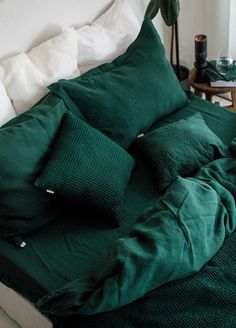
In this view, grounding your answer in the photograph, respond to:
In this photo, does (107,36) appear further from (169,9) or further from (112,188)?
(112,188)

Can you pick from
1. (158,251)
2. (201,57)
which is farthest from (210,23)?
(158,251)

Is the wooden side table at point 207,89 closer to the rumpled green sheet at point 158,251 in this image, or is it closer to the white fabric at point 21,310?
the rumpled green sheet at point 158,251

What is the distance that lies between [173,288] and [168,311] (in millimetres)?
67

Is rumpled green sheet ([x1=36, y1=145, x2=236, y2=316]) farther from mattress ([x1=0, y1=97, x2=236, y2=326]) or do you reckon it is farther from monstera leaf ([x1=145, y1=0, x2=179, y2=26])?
monstera leaf ([x1=145, y1=0, x2=179, y2=26])

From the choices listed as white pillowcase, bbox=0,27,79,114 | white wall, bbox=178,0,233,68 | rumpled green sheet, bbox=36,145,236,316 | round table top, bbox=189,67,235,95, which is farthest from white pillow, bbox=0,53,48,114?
white wall, bbox=178,0,233,68

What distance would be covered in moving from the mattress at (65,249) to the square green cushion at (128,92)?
0.84 feet

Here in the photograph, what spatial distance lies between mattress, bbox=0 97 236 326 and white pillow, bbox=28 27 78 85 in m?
0.55

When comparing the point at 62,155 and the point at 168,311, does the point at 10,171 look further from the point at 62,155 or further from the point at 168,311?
the point at 168,311

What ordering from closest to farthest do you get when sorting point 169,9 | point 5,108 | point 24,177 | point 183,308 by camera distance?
point 183,308 < point 24,177 < point 5,108 < point 169,9

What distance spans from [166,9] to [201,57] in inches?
11.8

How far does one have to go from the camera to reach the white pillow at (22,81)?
1.63 meters

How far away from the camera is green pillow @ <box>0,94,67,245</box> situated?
1387 mm

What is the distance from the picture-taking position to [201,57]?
2139 mm

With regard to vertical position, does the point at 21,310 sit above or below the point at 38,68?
below
